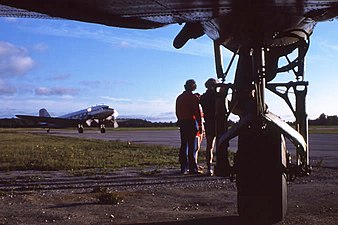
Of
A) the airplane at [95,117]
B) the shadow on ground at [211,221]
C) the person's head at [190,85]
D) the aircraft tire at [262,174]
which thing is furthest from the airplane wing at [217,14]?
the airplane at [95,117]

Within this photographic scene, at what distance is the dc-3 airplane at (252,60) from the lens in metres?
4.36

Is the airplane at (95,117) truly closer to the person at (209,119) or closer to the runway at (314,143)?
the runway at (314,143)

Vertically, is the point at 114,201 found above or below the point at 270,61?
below

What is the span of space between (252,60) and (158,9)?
1.06 meters

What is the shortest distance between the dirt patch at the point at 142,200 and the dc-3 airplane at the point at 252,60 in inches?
36.2

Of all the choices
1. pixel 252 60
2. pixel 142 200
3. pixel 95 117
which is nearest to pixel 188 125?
pixel 142 200

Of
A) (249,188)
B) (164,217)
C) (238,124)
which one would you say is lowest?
(164,217)

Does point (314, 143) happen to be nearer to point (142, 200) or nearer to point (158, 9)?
point (142, 200)

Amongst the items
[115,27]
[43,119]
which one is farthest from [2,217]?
[43,119]

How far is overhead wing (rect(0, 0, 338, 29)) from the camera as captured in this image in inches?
164

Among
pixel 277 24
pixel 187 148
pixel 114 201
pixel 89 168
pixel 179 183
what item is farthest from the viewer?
pixel 89 168

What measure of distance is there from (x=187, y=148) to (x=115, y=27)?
6.25 metres

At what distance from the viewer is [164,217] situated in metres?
6.13

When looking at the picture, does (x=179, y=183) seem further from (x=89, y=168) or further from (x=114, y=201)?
(x=89, y=168)
